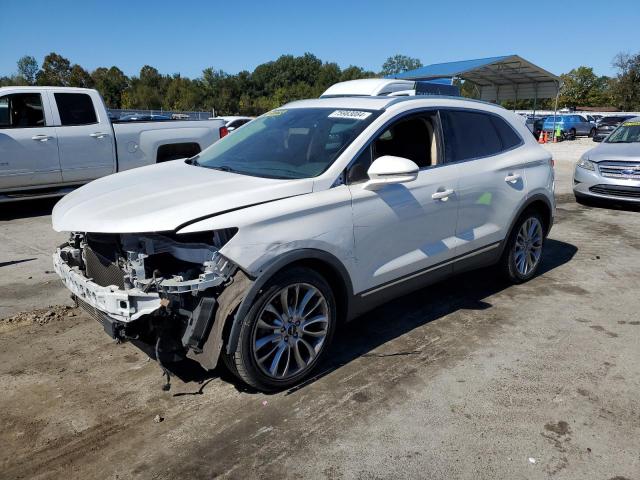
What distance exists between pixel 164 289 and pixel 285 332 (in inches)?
31.5

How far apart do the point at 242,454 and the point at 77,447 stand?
0.88m

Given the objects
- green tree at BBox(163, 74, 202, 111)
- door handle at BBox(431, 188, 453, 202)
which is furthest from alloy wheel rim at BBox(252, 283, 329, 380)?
green tree at BBox(163, 74, 202, 111)

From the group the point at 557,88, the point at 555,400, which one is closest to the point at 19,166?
the point at 555,400

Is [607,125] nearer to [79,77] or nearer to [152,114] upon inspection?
[152,114]

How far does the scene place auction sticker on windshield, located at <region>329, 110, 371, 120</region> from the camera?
393cm

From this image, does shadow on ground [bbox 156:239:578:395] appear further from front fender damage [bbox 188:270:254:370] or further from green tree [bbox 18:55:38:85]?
green tree [bbox 18:55:38:85]

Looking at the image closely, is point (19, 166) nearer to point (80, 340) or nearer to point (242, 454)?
point (80, 340)

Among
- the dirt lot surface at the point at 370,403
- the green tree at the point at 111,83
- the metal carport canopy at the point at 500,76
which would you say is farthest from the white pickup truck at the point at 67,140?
the green tree at the point at 111,83

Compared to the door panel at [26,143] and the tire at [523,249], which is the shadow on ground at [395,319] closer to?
the tire at [523,249]

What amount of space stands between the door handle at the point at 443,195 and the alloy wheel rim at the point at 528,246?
1.41 m

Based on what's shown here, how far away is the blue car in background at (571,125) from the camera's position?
35812mm

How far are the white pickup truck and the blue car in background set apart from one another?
32.0 m

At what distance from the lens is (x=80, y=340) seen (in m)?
4.09

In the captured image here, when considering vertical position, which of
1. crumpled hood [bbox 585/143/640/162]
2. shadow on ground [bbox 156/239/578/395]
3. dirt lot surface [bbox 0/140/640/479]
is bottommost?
dirt lot surface [bbox 0/140/640/479]
